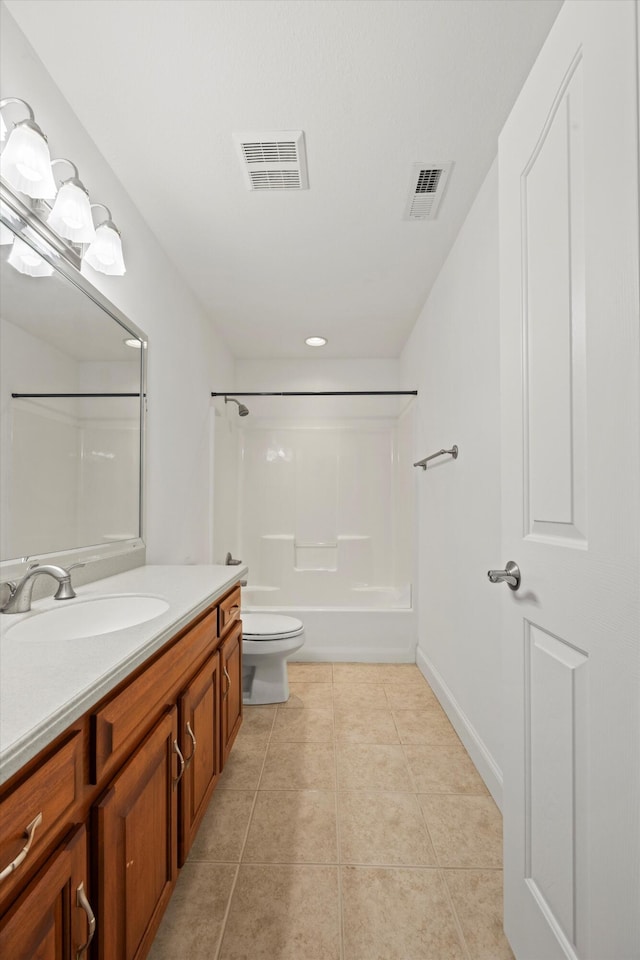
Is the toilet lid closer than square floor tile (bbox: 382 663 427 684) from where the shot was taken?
Yes

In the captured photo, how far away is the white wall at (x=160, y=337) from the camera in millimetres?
1402

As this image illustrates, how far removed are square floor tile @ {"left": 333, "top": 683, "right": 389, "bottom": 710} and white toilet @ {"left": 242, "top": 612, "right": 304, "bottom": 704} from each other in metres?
0.31

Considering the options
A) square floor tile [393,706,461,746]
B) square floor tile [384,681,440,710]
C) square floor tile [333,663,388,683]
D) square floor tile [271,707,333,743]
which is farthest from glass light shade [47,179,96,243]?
square floor tile [333,663,388,683]

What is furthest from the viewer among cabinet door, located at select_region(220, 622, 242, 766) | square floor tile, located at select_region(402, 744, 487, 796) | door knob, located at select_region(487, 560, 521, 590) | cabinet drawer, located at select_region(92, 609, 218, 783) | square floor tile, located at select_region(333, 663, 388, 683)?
square floor tile, located at select_region(333, 663, 388, 683)

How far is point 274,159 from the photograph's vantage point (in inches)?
69.0

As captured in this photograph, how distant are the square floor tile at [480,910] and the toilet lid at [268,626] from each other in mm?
1351

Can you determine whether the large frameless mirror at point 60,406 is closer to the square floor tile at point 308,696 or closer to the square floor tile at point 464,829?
the square floor tile at point 308,696

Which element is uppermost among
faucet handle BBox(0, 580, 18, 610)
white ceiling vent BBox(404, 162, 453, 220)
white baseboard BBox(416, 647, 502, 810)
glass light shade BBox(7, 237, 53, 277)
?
white ceiling vent BBox(404, 162, 453, 220)

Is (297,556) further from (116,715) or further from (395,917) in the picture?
(116,715)

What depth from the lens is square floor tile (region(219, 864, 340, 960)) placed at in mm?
1189

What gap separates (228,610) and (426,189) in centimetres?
181

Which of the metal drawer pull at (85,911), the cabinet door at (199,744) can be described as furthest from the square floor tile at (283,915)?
the metal drawer pull at (85,911)

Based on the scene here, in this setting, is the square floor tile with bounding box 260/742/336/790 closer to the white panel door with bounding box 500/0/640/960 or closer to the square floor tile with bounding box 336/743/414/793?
the square floor tile with bounding box 336/743/414/793

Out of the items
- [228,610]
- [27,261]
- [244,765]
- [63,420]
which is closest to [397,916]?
[244,765]
